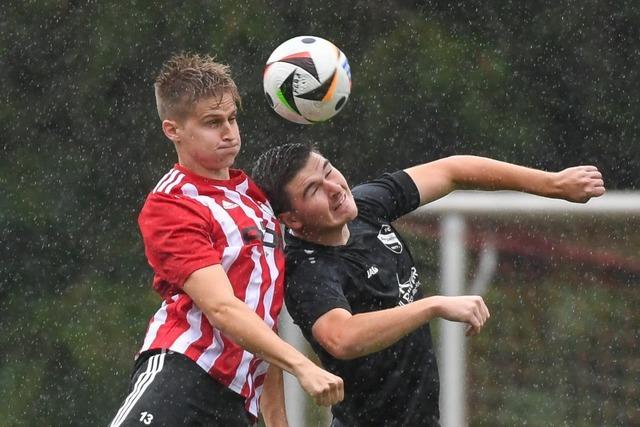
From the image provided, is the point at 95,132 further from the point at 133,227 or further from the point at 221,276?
the point at 221,276

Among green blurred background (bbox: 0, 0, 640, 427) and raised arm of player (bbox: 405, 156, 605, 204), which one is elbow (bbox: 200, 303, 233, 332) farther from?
green blurred background (bbox: 0, 0, 640, 427)

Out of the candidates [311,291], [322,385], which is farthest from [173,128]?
[322,385]

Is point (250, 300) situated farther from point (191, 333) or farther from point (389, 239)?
point (389, 239)

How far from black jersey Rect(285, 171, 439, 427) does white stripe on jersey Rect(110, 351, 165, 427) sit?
1.49 feet

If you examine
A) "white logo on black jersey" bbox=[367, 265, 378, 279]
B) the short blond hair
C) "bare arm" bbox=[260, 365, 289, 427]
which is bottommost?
"bare arm" bbox=[260, 365, 289, 427]

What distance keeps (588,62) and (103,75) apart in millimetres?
3446

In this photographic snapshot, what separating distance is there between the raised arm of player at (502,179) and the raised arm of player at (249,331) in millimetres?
1000

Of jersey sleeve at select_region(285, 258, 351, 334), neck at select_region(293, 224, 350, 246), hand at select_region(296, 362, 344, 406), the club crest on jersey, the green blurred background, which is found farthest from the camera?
the green blurred background

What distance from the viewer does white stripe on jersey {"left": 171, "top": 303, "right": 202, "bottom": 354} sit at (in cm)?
514

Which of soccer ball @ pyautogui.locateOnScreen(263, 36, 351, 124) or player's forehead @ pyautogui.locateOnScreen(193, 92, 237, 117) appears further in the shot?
soccer ball @ pyautogui.locateOnScreen(263, 36, 351, 124)

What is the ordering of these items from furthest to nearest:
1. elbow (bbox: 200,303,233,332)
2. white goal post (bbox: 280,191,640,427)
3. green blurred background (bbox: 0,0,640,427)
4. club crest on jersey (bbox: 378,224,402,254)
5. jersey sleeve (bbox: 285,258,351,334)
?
green blurred background (bbox: 0,0,640,427) < white goal post (bbox: 280,191,640,427) < club crest on jersey (bbox: 378,224,402,254) < jersey sleeve (bbox: 285,258,351,334) < elbow (bbox: 200,303,233,332)

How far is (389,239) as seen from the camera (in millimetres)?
5504

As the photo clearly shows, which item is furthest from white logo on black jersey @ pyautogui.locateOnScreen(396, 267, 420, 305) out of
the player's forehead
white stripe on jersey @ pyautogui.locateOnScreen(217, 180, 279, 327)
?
the player's forehead

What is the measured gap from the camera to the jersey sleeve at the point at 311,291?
5.14m
